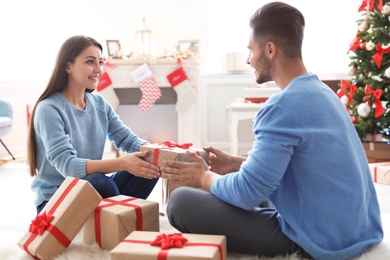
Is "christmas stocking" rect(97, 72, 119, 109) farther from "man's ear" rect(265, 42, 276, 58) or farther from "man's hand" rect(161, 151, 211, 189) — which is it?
"man's ear" rect(265, 42, 276, 58)

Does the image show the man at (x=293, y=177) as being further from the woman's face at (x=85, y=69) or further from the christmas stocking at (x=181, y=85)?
the christmas stocking at (x=181, y=85)

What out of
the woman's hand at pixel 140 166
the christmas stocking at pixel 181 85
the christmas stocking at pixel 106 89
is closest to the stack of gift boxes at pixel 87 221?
the woman's hand at pixel 140 166

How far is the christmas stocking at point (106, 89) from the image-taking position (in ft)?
15.3

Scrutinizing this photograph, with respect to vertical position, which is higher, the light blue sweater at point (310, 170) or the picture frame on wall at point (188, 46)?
the picture frame on wall at point (188, 46)

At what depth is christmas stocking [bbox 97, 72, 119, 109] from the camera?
466 cm

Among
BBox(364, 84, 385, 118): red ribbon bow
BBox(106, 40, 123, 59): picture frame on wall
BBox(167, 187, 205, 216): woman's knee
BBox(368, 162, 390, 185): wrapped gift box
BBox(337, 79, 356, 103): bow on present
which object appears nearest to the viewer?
BBox(167, 187, 205, 216): woman's knee

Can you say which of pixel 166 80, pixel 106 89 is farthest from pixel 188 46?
pixel 106 89

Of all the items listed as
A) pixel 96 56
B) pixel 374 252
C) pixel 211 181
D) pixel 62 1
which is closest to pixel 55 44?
pixel 62 1

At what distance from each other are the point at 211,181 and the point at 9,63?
444 centimetres

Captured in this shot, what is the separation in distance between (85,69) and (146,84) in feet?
8.47

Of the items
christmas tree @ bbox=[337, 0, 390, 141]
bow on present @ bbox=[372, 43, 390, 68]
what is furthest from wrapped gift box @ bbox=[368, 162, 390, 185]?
bow on present @ bbox=[372, 43, 390, 68]

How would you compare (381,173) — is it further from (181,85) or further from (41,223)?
(41,223)

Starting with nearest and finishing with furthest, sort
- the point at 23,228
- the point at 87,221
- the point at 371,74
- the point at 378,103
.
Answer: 1. the point at 87,221
2. the point at 23,228
3. the point at 378,103
4. the point at 371,74

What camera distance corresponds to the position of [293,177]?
1.37 m
